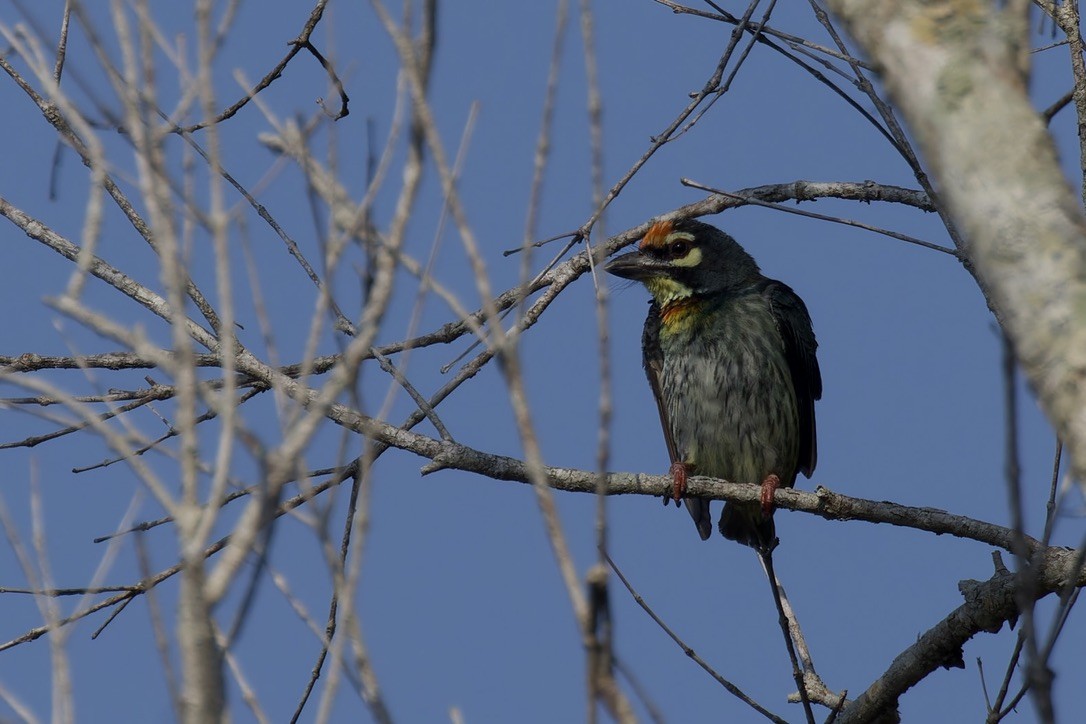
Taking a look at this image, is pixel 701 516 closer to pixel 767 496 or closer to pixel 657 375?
pixel 657 375

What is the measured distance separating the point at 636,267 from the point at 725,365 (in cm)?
85

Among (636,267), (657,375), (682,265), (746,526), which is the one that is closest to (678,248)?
(682,265)

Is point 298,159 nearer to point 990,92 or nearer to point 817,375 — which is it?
point 990,92

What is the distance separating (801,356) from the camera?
7.36 m

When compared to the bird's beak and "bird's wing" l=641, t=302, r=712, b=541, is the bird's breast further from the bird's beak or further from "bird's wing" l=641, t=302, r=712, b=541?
the bird's beak

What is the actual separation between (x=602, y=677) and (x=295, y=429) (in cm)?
85

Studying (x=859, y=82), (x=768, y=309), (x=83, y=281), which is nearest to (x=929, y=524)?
(x=859, y=82)

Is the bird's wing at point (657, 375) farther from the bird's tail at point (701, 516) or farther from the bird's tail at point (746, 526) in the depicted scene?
the bird's tail at point (746, 526)

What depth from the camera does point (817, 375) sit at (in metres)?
7.54

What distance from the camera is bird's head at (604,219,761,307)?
24.5 feet

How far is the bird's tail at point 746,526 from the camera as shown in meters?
6.91

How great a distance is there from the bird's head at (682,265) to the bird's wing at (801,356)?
262 mm

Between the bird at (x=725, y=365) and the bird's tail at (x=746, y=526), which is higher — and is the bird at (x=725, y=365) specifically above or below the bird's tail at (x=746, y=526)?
above

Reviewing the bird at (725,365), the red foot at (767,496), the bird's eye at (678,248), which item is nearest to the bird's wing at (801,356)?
the bird at (725,365)
